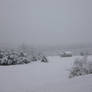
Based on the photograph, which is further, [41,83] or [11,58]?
[11,58]

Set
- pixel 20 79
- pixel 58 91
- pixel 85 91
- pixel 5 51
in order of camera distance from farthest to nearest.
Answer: pixel 5 51 < pixel 20 79 < pixel 58 91 < pixel 85 91

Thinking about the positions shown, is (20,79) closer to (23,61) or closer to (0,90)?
(0,90)

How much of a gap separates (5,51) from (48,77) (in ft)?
21.7

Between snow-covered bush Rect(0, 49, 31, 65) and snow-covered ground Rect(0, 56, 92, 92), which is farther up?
snow-covered bush Rect(0, 49, 31, 65)

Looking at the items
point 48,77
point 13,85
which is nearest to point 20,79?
point 13,85

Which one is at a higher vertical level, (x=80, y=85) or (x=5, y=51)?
(x=5, y=51)

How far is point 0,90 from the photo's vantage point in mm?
5676

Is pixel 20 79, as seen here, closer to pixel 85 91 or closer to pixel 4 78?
pixel 4 78

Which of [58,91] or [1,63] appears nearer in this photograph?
[58,91]

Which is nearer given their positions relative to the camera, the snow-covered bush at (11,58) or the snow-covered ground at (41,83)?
the snow-covered ground at (41,83)

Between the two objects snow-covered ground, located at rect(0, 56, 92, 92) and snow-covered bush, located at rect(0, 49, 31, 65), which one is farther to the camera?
snow-covered bush, located at rect(0, 49, 31, 65)

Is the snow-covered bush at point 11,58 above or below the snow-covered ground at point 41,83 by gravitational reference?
above

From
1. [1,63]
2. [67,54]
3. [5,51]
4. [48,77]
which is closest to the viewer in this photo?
[48,77]

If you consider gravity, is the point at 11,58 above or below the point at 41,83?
above
